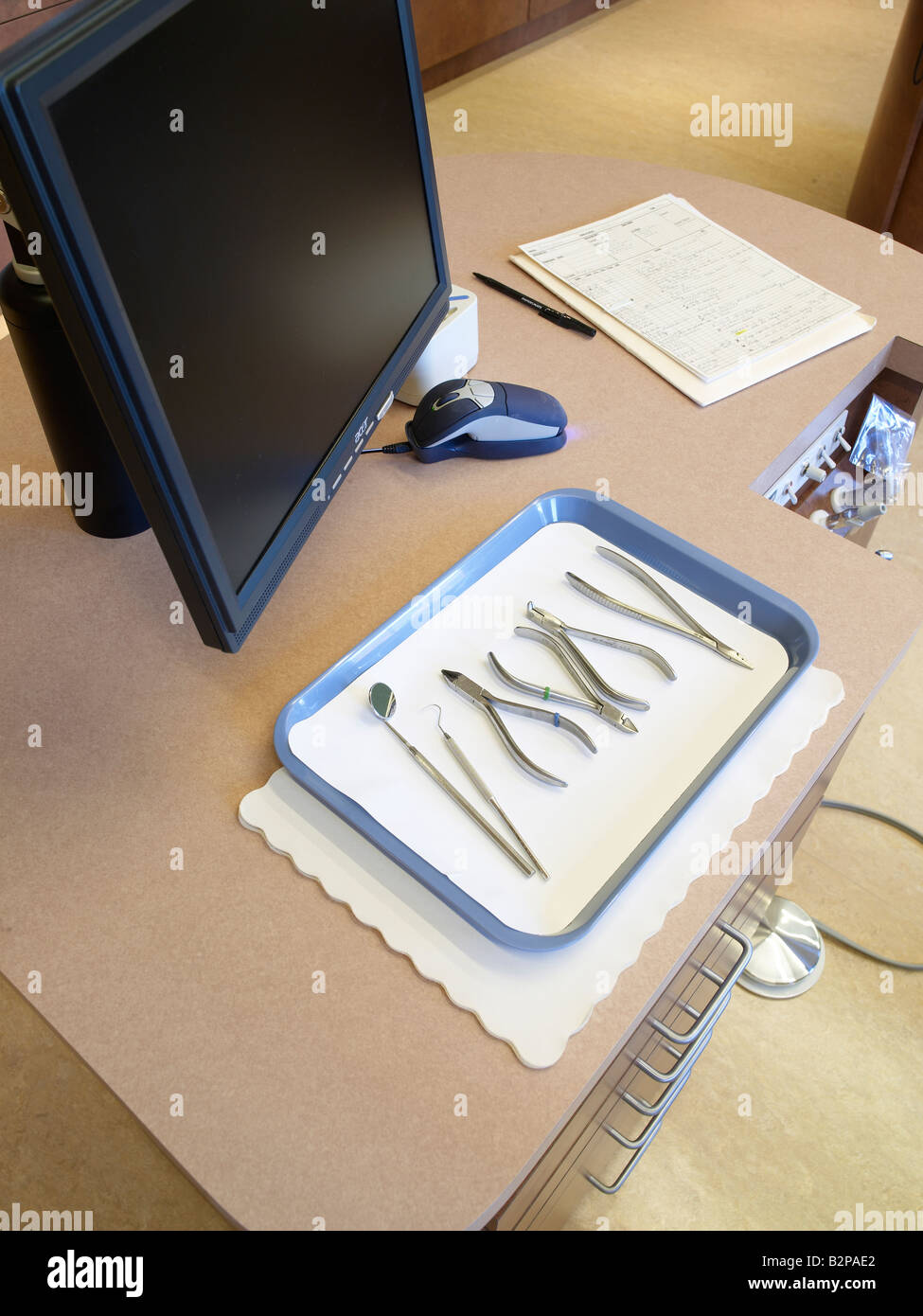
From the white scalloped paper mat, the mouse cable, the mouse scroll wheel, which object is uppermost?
the mouse scroll wheel

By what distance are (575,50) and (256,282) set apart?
151 inches

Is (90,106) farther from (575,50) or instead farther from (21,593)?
(575,50)

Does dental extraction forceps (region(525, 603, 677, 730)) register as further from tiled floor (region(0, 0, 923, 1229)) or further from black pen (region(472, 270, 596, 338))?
black pen (region(472, 270, 596, 338))

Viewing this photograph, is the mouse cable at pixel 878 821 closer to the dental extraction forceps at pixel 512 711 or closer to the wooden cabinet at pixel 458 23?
the dental extraction forceps at pixel 512 711

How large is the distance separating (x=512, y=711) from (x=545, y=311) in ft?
1.97

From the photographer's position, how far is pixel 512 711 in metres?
0.79

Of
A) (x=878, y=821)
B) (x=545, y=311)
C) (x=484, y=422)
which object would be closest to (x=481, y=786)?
(x=484, y=422)

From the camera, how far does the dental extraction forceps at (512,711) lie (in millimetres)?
744

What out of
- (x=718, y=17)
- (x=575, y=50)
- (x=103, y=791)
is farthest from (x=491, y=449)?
(x=718, y=17)

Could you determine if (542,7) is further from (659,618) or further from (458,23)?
(659,618)

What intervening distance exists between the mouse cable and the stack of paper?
820 millimetres

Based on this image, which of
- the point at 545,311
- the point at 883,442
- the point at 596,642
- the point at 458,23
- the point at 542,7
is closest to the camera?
the point at 596,642

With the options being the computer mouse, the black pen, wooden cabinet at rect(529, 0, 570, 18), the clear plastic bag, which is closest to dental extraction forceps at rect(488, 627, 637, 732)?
the computer mouse

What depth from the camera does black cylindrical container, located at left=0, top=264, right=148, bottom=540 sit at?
76 centimetres
